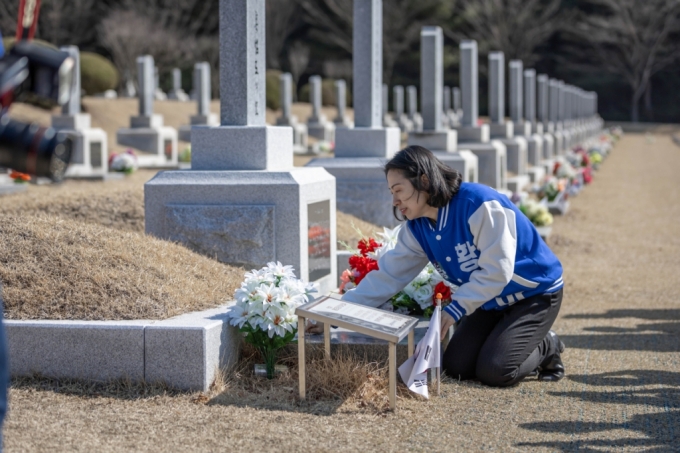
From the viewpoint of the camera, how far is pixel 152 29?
38875 mm

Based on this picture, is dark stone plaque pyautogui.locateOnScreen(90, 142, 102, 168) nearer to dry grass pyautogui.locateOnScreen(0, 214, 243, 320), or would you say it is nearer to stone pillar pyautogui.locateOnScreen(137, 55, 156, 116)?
stone pillar pyautogui.locateOnScreen(137, 55, 156, 116)

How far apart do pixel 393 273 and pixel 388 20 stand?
4868 centimetres

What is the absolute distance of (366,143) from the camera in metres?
9.07

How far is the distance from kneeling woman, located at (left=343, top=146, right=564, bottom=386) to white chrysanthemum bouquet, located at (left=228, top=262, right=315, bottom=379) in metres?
0.30

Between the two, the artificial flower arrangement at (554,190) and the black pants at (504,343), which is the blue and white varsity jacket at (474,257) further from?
the artificial flower arrangement at (554,190)

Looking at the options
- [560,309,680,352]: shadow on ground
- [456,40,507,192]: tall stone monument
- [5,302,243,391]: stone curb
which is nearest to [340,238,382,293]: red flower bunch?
[5,302,243,391]: stone curb

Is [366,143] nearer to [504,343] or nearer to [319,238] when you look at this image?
[319,238]

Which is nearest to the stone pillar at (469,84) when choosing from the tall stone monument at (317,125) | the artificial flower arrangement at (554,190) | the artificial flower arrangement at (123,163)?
the artificial flower arrangement at (554,190)

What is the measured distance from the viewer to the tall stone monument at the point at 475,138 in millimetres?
13570

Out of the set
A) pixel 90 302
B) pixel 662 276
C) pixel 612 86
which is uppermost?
pixel 612 86

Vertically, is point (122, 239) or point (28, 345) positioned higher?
point (122, 239)

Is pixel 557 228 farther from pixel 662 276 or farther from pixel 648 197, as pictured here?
pixel 648 197

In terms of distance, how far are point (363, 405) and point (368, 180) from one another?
14.7 feet

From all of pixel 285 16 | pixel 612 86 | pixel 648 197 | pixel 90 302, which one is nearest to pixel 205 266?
pixel 90 302
